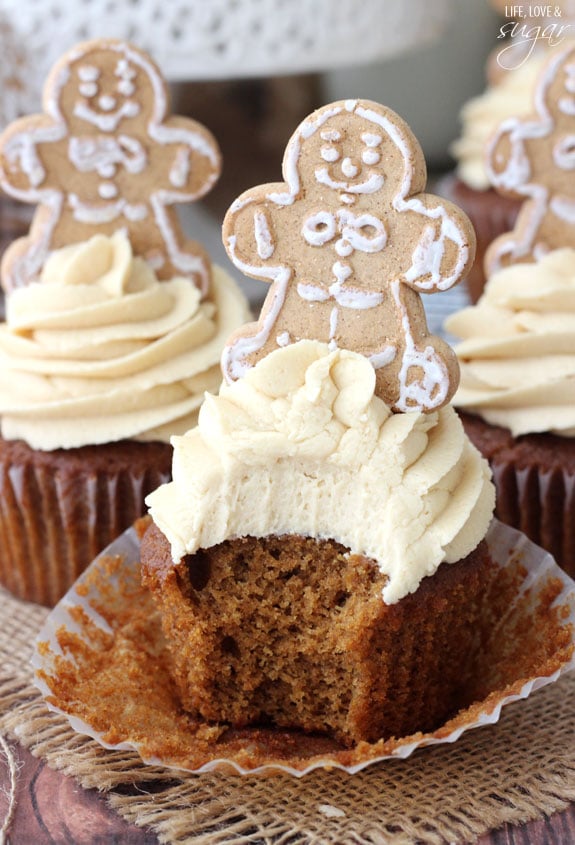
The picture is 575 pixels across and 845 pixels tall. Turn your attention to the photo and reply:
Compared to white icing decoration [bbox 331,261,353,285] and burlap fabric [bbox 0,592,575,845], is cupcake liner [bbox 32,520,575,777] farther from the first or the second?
white icing decoration [bbox 331,261,353,285]

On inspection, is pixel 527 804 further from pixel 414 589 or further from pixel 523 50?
pixel 523 50

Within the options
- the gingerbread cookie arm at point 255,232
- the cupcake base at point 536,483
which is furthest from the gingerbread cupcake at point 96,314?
the cupcake base at point 536,483

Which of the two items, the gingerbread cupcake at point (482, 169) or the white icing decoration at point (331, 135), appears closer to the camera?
the white icing decoration at point (331, 135)

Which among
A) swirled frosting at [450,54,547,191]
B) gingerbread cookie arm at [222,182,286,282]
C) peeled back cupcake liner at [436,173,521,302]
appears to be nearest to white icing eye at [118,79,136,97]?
gingerbread cookie arm at [222,182,286,282]

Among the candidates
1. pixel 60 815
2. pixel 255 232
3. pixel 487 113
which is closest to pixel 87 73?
pixel 255 232

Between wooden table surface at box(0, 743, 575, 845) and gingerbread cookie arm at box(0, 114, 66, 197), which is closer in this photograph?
wooden table surface at box(0, 743, 575, 845)

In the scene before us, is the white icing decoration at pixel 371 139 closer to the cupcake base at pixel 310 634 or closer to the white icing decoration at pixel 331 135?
the white icing decoration at pixel 331 135

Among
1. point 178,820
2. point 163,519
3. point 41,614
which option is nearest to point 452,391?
point 163,519
